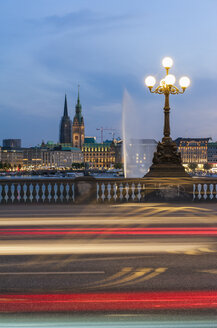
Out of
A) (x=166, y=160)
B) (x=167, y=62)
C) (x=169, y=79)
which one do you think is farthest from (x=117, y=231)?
(x=167, y=62)

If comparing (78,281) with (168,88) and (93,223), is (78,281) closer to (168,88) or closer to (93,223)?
(93,223)

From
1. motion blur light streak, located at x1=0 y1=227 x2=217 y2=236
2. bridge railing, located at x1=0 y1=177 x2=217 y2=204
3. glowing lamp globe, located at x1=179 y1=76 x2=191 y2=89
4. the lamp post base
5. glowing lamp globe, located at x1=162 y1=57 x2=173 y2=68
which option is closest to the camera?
motion blur light streak, located at x1=0 y1=227 x2=217 y2=236

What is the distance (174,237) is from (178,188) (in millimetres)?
7965

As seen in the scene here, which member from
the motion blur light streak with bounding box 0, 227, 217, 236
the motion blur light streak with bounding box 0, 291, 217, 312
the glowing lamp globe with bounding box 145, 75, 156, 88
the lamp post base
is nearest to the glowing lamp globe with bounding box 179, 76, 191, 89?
the glowing lamp globe with bounding box 145, 75, 156, 88

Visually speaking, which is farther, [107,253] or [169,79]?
[169,79]

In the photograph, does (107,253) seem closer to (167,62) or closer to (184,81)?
(184,81)

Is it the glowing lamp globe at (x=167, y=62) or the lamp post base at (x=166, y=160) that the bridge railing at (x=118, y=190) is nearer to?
the lamp post base at (x=166, y=160)

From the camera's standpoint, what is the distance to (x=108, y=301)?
4992mm

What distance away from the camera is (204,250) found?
25.9ft

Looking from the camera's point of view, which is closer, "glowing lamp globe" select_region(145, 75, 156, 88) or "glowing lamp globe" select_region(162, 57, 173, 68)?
"glowing lamp globe" select_region(145, 75, 156, 88)

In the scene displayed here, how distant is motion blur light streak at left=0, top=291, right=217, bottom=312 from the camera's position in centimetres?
478

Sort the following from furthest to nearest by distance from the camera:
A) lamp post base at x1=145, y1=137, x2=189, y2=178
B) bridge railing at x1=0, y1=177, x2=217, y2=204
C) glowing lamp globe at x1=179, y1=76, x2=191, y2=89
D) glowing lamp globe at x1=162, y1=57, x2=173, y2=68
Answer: glowing lamp globe at x1=162, y1=57, x2=173, y2=68 → glowing lamp globe at x1=179, y1=76, x2=191, y2=89 → lamp post base at x1=145, y1=137, x2=189, y2=178 → bridge railing at x1=0, y1=177, x2=217, y2=204

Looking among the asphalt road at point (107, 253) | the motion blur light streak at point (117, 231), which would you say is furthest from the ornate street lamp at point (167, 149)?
the motion blur light streak at point (117, 231)

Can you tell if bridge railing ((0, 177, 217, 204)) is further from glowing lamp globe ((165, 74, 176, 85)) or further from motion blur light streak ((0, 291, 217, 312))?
motion blur light streak ((0, 291, 217, 312))
